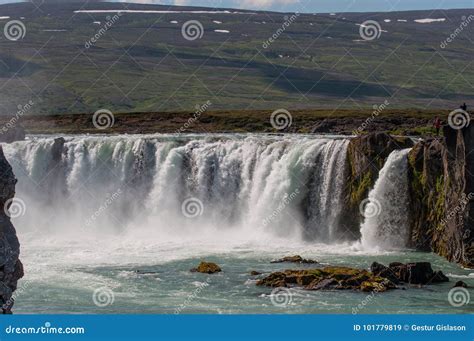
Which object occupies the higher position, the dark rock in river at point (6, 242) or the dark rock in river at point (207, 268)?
the dark rock in river at point (6, 242)

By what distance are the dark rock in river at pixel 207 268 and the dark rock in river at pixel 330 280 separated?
3.68 m

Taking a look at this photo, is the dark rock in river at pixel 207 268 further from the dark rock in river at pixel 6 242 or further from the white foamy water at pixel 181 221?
the dark rock in river at pixel 6 242

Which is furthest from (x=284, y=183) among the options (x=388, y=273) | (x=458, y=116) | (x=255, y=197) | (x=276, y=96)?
(x=276, y=96)

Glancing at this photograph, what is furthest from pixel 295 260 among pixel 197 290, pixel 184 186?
pixel 184 186

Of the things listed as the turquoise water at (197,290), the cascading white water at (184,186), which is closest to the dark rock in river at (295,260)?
the turquoise water at (197,290)

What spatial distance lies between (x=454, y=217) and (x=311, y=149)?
43.5 feet

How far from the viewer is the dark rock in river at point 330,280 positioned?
4119 cm

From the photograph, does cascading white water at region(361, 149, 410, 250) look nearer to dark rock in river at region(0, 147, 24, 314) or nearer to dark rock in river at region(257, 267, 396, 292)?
dark rock in river at region(257, 267, 396, 292)

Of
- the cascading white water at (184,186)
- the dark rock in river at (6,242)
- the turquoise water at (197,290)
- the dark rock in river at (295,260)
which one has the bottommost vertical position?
the turquoise water at (197,290)

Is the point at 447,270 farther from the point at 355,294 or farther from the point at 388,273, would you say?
the point at 355,294

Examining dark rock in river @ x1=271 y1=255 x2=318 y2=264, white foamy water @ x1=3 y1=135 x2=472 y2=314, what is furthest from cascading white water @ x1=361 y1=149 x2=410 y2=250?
dark rock in river @ x1=271 y1=255 x2=318 y2=264

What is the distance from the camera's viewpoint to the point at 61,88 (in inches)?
7574

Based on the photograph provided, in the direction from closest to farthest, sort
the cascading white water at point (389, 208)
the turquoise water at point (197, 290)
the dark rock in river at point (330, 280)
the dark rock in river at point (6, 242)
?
1. the dark rock in river at point (6, 242)
2. the turquoise water at point (197, 290)
3. the dark rock in river at point (330, 280)
4. the cascading white water at point (389, 208)

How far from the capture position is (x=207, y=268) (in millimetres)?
45906
